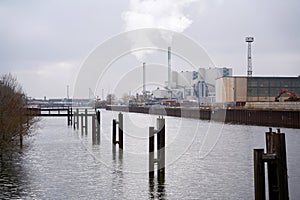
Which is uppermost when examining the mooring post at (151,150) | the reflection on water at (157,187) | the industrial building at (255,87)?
the industrial building at (255,87)

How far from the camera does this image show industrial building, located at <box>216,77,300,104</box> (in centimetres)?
9044

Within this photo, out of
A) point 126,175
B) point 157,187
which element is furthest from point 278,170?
point 126,175

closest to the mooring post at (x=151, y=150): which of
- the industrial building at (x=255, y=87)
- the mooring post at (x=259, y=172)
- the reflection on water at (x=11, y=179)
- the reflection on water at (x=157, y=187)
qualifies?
the reflection on water at (x=157, y=187)

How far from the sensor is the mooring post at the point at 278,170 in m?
10.5

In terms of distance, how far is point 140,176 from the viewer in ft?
61.4

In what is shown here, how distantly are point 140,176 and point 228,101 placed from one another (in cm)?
7616

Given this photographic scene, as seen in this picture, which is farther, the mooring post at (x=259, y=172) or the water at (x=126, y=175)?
the water at (x=126, y=175)

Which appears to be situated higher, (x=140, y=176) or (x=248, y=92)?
(x=248, y=92)

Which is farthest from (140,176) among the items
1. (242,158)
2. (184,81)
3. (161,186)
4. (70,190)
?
(184,81)

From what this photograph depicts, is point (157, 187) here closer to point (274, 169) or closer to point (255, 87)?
point (274, 169)

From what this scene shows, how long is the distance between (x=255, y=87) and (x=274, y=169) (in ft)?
271

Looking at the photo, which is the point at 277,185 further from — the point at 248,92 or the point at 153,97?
the point at 153,97

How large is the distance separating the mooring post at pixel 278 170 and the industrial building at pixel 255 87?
79.8m

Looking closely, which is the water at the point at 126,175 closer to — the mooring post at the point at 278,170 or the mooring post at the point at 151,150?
the mooring post at the point at 151,150
